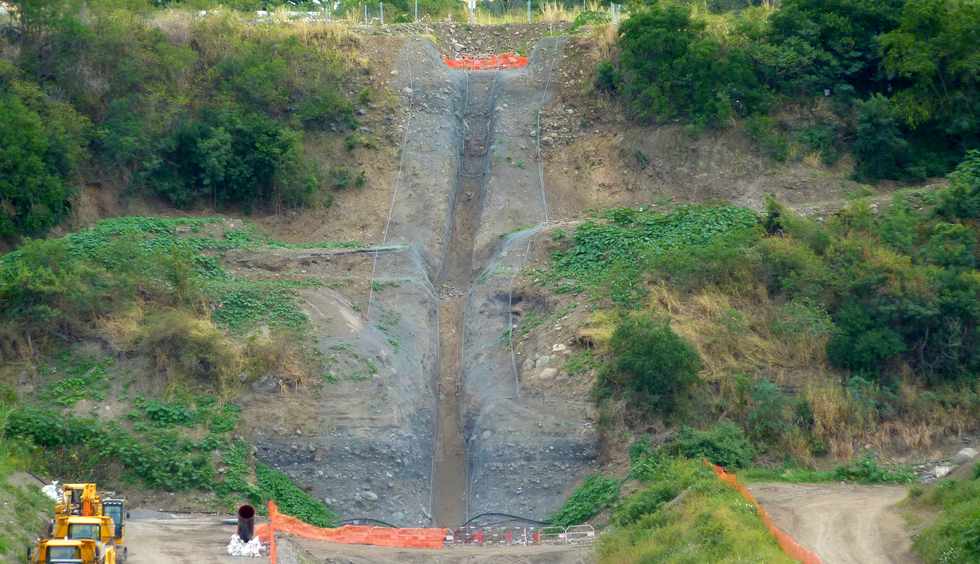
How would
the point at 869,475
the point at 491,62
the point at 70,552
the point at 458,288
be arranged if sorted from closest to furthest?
the point at 70,552
the point at 869,475
the point at 458,288
the point at 491,62

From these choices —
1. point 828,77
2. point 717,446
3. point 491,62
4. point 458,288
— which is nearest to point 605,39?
point 491,62

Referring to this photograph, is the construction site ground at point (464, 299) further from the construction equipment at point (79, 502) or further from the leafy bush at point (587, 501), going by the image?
the construction equipment at point (79, 502)

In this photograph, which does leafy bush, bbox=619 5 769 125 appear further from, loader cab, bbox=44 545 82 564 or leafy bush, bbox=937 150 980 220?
loader cab, bbox=44 545 82 564

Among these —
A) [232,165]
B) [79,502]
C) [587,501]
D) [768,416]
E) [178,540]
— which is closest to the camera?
[79,502]

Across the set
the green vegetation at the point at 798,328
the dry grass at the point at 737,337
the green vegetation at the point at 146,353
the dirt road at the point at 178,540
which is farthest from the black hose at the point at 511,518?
the dry grass at the point at 737,337

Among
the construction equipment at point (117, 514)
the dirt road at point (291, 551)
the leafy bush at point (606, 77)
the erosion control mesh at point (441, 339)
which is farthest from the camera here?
the leafy bush at point (606, 77)

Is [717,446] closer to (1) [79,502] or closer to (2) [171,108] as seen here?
(1) [79,502]

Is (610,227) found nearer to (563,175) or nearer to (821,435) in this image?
(563,175)
